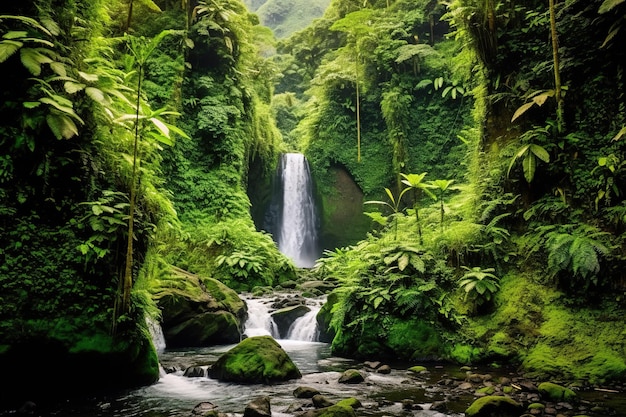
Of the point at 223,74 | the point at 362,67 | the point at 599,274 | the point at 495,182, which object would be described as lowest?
the point at 599,274

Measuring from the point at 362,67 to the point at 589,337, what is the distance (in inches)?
743

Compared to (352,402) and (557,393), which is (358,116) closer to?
(557,393)

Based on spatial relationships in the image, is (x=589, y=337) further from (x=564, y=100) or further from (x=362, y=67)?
(x=362, y=67)

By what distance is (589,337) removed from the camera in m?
7.11

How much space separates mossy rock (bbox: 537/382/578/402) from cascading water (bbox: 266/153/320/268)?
16.5 m

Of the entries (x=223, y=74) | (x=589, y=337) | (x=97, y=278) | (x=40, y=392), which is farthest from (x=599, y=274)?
(x=223, y=74)

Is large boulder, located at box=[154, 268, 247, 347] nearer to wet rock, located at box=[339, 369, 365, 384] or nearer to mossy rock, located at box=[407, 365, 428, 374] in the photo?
wet rock, located at box=[339, 369, 365, 384]

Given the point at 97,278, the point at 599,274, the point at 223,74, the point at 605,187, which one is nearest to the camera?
the point at 97,278

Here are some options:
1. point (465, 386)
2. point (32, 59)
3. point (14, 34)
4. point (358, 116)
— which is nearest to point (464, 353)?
point (465, 386)

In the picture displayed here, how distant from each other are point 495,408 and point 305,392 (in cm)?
243

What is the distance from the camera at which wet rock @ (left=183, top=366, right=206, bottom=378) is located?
7227 mm

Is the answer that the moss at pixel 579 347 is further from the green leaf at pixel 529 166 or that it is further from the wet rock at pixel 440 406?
the green leaf at pixel 529 166

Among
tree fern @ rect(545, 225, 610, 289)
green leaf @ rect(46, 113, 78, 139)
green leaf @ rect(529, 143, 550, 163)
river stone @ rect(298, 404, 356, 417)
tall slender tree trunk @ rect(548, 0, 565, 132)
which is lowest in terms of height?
river stone @ rect(298, 404, 356, 417)

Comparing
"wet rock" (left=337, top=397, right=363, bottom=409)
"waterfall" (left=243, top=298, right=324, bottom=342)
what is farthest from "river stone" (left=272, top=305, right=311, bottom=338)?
"wet rock" (left=337, top=397, right=363, bottom=409)
